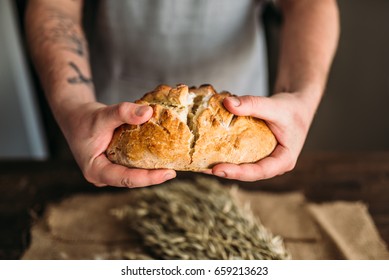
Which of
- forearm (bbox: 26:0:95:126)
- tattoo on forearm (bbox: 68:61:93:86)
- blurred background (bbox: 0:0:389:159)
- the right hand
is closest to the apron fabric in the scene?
forearm (bbox: 26:0:95:126)

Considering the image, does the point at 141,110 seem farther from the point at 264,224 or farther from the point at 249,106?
the point at 264,224

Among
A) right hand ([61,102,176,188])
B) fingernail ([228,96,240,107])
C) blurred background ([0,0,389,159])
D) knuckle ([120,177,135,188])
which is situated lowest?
blurred background ([0,0,389,159])

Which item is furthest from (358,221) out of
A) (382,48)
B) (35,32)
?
(382,48)

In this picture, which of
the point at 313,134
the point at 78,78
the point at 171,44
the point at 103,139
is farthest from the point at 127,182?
the point at 313,134

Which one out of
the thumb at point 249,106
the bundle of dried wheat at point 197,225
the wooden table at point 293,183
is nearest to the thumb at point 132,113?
the thumb at point 249,106

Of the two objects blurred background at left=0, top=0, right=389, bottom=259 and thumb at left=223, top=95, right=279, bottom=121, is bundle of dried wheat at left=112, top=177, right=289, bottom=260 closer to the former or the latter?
blurred background at left=0, top=0, right=389, bottom=259

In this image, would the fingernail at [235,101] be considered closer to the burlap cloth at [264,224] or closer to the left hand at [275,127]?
Answer: the left hand at [275,127]

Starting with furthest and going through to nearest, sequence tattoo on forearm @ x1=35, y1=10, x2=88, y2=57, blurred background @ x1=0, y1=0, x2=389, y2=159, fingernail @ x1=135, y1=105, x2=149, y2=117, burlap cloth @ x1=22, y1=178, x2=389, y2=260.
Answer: blurred background @ x1=0, y1=0, x2=389, y2=159, burlap cloth @ x1=22, y1=178, x2=389, y2=260, tattoo on forearm @ x1=35, y1=10, x2=88, y2=57, fingernail @ x1=135, y1=105, x2=149, y2=117
